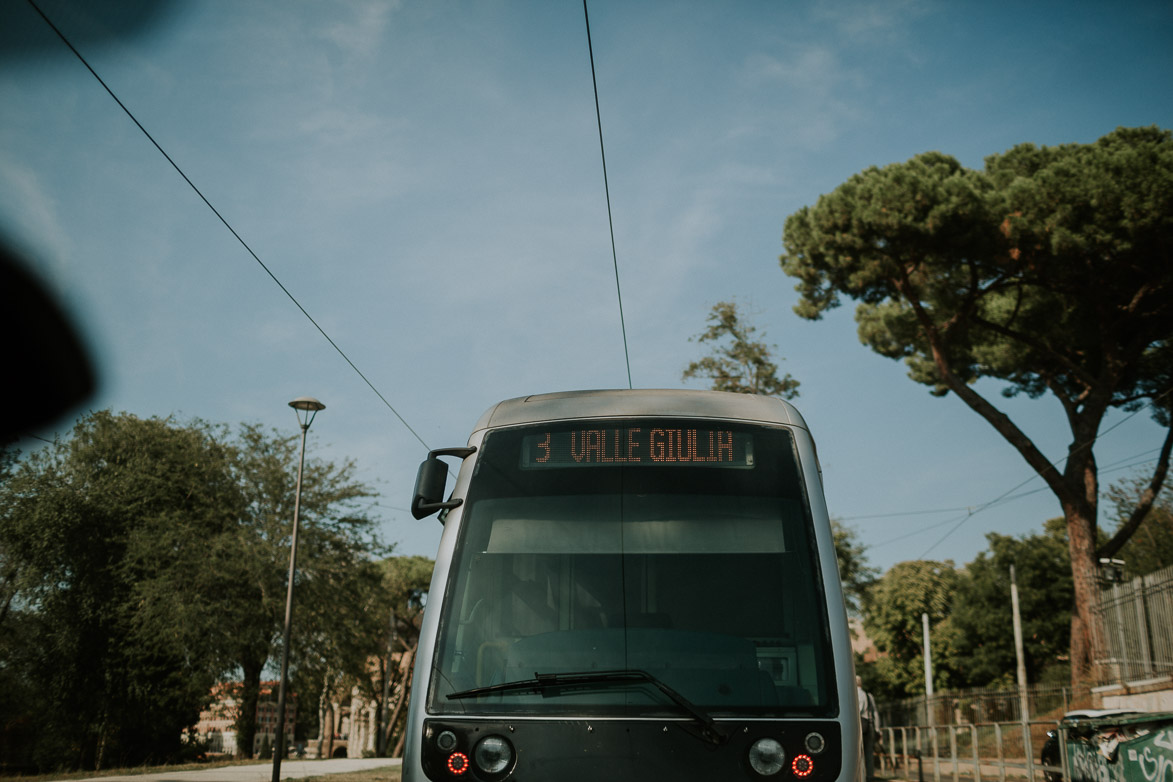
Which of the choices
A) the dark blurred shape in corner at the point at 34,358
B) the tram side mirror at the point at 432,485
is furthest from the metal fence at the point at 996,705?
the tram side mirror at the point at 432,485

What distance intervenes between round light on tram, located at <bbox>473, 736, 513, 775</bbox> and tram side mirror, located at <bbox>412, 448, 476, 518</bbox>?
114cm

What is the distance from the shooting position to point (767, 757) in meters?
3.65

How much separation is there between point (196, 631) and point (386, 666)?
21811mm

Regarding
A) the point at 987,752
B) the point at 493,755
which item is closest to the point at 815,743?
the point at 493,755

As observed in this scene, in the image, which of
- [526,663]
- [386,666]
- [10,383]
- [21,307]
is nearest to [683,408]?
[526,663]

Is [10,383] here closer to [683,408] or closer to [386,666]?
[683,408]

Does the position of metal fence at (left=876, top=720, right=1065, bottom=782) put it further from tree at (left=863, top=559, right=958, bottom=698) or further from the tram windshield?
tree at (left=863, top=559, right=958, bottom=698)

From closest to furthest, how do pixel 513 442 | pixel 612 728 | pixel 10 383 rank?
pixel 612 728 < pixel 513 442 < pixel 10 383

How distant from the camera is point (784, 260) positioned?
93.4 ft

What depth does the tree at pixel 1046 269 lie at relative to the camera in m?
22.0

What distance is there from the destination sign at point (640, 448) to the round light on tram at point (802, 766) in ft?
4.28

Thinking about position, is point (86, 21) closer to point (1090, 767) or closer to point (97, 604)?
point (1090, 767)

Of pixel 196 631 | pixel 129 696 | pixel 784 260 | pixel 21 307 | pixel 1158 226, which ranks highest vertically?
pixel 784 260

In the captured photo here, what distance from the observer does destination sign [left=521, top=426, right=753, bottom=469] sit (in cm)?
453
